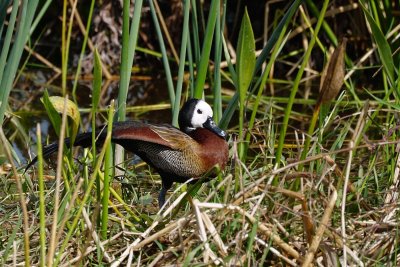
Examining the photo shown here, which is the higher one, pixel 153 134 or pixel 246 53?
pixel 246 53

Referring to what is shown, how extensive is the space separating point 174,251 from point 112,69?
11.4ft

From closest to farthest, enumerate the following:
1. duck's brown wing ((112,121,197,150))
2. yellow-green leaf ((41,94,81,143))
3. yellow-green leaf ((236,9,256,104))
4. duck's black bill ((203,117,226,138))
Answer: yellow-green leaf ((41,94,81,143))
yellow-green leaf ((236,9,256,104))
duck's brown wing ((112,121,197,150))
duck's black bill ((203,117,226,138))

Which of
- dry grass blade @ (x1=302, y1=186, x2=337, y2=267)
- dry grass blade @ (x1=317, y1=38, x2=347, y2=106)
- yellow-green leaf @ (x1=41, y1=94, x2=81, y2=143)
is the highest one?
dry grass blade @ (x1=317, y1=38, x2=347, y2=106)

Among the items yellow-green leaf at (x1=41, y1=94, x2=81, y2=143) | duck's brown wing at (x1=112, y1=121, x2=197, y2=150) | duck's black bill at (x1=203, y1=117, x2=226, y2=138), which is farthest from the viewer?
duck's black bill at (x1=203, y1=117, x2=226, y2=138)

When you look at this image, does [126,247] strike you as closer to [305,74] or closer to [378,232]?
[378,232]

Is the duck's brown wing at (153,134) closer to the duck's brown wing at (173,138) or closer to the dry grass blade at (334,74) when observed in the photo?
the duck's brown wing at (173,138)

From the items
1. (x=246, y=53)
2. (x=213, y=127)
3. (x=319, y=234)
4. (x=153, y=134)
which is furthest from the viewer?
(x=213, y=127)

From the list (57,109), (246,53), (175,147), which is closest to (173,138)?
(175,147)

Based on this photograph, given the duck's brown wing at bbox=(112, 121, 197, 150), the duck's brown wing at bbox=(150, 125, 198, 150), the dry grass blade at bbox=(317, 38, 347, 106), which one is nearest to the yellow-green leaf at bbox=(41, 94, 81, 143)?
the duck's brown wing at bbox=(112, 121, 197, 150)

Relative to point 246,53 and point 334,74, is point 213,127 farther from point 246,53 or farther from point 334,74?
point 334,74

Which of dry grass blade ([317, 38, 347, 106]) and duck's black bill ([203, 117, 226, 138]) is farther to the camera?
duck's black bill ([203, 117, 226, 138])

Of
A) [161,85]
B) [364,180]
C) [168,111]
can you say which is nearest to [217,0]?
[364,180]

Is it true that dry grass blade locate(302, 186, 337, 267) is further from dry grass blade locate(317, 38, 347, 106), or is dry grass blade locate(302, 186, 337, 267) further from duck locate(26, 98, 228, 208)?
duck locate(26, 98, 228, 208)

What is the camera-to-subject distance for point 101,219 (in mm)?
2232
